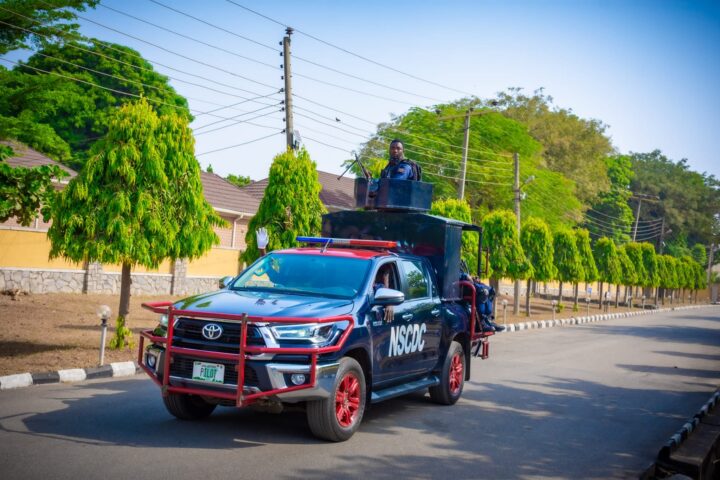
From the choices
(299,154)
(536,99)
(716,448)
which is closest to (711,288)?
(536,99)

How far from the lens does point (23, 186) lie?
10.5 metres

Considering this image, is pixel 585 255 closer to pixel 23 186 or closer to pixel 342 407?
pixel 23 186

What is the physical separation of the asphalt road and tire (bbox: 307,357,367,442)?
0.47ft

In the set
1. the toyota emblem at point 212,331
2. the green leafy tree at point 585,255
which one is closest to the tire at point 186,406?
the toyota emblem at point 212,331

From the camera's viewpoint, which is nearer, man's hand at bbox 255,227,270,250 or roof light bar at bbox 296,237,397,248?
roof light bar at bbox 296,237,397,248

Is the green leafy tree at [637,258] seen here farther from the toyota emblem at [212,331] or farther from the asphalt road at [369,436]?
the toyota emblem at [212,331]

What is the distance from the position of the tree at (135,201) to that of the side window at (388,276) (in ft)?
18.1

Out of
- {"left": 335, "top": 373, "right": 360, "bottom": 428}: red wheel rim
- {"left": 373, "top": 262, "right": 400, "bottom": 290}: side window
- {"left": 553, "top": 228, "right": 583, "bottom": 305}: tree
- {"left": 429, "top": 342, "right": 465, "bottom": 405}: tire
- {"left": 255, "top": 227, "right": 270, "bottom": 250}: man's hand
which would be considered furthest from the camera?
{"left": 553, "top": 228, "right": 583, "bottom": 305}: tree

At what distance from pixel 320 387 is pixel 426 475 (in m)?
1.24

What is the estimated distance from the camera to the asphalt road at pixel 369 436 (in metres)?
5.70

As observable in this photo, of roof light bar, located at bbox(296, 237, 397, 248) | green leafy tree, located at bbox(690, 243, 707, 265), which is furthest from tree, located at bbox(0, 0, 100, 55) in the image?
green leafy tree, located at bbox(690, 243, 707, 265)

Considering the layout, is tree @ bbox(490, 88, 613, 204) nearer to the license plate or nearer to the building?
the building

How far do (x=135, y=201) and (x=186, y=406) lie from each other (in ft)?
18.8

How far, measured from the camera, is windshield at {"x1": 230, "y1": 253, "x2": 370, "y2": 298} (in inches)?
291
